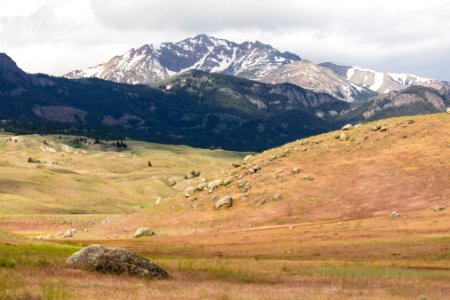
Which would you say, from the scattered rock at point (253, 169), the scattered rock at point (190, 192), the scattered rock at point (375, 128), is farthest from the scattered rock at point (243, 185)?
the scattered rock at point (375, 128)

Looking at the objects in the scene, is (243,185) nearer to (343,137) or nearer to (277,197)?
(277,197)

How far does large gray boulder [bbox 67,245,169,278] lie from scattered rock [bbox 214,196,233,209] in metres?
67.9

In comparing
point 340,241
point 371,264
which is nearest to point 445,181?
point 340,241

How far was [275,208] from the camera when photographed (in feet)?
317

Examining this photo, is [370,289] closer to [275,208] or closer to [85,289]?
[85,289]

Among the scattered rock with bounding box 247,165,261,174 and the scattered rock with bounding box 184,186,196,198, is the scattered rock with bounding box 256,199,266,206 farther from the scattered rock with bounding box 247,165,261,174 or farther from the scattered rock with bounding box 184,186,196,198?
the scattered rock with bounding box 184,186,196,198

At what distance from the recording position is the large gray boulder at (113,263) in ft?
104

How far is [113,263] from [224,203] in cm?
6939

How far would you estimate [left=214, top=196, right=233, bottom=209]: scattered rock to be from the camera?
101 m

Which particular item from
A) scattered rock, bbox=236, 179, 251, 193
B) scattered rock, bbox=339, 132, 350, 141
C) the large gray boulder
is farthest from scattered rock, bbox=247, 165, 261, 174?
the large gray boulder

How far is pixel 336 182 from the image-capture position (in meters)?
99.9

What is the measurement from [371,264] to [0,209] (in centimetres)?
14132

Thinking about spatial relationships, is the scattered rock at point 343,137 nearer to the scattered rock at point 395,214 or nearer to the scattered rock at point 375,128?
the scattered rock at point 375,128

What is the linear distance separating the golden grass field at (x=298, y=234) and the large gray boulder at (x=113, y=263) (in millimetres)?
1155
